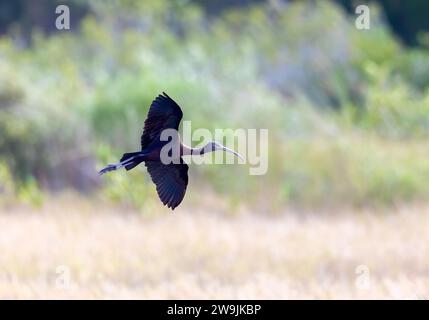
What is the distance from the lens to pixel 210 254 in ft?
26.8

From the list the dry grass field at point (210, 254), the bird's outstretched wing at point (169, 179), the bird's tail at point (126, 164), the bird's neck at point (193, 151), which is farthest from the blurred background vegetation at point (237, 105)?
the bird's tail at point (126, 164)

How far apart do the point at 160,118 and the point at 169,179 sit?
0.35m

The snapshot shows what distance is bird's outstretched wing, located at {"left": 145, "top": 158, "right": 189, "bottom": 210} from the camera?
4.55 m

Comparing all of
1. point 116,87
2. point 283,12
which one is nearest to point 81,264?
point 116,87

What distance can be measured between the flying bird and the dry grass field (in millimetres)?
1925

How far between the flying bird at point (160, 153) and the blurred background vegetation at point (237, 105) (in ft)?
15.3

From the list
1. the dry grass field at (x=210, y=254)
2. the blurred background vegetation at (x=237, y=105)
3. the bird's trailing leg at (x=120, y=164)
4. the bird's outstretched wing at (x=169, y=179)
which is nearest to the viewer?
the bird's trailing leg at (x=120, y=164)

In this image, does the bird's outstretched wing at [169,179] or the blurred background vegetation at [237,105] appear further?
the blurred background vegetation at [237,105]

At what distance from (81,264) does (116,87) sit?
4017 millimetres

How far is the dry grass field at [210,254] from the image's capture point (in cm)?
675

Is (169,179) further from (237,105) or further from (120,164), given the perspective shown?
(237,105)

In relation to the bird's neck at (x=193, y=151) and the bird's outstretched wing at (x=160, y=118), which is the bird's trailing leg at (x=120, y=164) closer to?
the bird's outstretched wing at (x=160, y=118)

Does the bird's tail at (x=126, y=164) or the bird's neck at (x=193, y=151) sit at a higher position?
the bird's neck at (x=193, y=151)

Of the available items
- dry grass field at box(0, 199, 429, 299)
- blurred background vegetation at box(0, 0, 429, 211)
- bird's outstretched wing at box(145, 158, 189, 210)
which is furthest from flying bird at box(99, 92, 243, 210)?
blurred background vegetation at box(0, 0, 429, 211)
